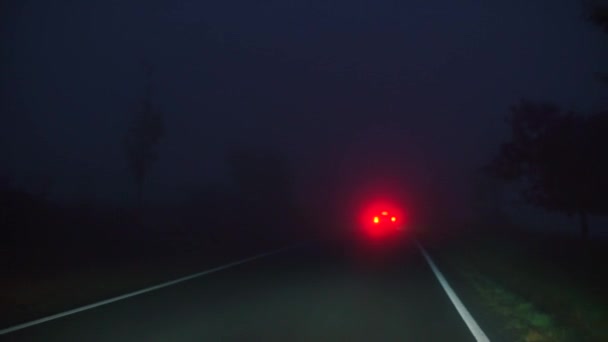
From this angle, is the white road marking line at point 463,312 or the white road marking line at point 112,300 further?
the white road marking line at point 112,300

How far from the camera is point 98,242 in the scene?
1065 inches

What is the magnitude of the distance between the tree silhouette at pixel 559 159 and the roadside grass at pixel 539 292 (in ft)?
20.1

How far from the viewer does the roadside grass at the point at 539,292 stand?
9688 mm

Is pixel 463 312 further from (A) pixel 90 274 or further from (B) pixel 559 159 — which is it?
(B) pixel 559 159

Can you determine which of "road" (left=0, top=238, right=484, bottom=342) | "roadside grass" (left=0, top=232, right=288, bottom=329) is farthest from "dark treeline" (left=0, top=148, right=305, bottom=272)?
"road" (left=0, top=238, right=484, bottom=342)

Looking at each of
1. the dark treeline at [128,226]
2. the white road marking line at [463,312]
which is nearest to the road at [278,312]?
the white road marking line at [463,312]

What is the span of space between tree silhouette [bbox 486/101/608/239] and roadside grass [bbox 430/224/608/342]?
614 centimetres

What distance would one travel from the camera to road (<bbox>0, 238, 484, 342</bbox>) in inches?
352

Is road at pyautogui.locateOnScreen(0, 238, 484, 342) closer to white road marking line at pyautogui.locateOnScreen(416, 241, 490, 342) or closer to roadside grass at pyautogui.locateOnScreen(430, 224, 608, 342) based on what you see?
white road marking line at pyautogui.locateOnScreen(416, 241, 490, 342)

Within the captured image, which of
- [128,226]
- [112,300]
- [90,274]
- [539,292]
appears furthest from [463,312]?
[128,226]

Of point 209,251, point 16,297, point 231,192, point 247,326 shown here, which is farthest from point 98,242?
point 231,192

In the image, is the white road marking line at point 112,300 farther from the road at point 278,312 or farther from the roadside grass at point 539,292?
the roadside grass at point 539,292

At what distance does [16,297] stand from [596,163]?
95.6ft

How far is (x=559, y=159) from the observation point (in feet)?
113
